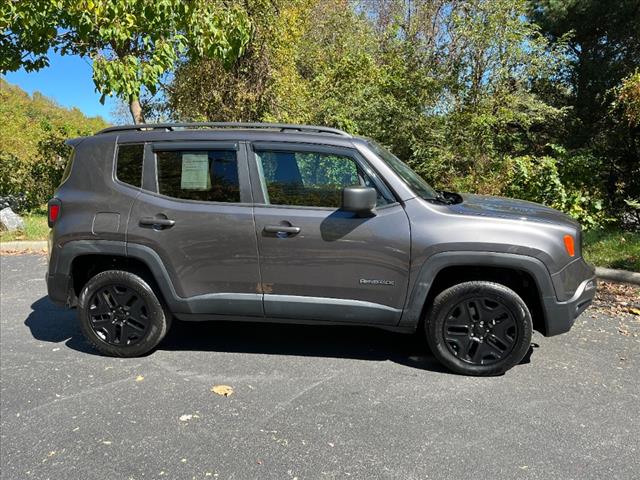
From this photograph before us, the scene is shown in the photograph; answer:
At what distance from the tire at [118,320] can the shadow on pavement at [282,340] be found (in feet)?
0.84

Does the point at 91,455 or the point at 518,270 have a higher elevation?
the point at 518,270

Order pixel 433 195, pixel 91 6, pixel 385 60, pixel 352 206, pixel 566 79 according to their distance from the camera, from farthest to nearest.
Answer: pixel 566 79, pixel 385 60, pixel 91 6, pixel 433 195, pixel 352 206

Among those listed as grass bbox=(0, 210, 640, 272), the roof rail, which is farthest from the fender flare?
grass bbox=(0, 210, 640, 272)

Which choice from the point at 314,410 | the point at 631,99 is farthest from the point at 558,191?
the point at 314,410

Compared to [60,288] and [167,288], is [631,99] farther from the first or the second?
[60,288]

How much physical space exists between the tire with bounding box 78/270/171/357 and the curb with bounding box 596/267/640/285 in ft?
16.9

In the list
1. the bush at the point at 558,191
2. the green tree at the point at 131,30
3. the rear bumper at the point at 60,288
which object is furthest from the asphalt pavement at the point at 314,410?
the green tree at the point at 131,30

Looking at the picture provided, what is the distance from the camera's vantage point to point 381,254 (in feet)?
12.0

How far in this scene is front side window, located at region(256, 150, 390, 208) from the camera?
380 cm

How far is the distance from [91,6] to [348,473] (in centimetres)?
685

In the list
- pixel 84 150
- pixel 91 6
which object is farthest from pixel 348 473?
pixel 91 6

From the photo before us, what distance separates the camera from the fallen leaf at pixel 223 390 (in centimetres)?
355

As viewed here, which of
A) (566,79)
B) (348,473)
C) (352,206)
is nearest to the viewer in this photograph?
(348,473)

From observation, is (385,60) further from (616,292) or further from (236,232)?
(236,232)
